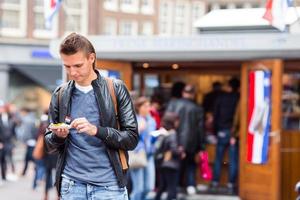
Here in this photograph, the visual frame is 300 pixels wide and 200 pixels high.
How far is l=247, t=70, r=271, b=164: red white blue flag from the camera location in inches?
356

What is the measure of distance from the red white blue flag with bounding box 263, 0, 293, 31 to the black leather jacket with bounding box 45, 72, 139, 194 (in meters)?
4.67

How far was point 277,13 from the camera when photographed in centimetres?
806

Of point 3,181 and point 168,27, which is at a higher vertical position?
point 168,27

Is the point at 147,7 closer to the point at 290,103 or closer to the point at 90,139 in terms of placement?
the point at 290,103

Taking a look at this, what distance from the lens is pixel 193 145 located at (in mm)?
9797

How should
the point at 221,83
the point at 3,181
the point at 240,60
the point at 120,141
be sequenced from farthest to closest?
the point at 3,181 → the point at 221,83 → the point at 240,60 → the point at 120,141

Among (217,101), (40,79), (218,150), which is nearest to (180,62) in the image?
(217,101)

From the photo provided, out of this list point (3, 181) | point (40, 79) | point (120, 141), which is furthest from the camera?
point (40, 79)

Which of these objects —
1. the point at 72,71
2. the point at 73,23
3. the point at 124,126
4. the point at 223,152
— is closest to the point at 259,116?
the point at 223,152

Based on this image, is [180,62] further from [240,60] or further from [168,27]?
[168,27]

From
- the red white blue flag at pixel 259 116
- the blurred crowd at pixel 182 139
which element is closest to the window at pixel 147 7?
the blurred crowd at pixel 182 139

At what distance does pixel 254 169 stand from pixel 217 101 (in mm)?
1485

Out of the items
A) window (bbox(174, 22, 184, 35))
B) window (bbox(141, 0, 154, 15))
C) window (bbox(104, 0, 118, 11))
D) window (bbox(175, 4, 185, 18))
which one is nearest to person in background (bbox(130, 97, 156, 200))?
window (bbox(174, 22, 184, 35))

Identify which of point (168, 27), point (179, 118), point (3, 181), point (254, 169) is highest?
point (168, 27)
